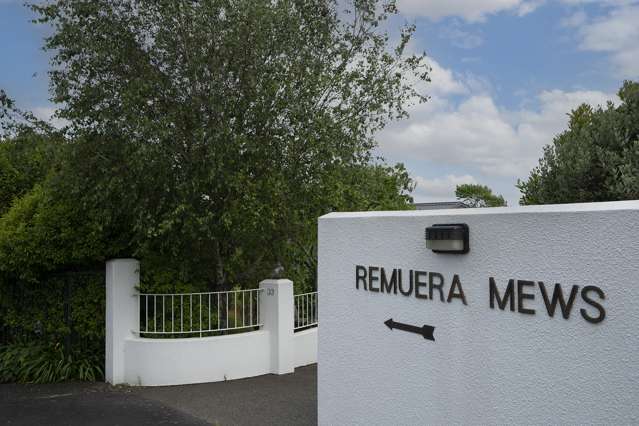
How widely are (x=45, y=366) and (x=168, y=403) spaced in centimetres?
282

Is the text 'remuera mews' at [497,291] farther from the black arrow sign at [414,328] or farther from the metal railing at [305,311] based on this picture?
the metal railing at [305,311]

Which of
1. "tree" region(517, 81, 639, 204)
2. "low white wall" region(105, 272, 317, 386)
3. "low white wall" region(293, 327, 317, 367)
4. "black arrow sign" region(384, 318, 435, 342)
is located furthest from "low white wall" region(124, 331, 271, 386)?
"tree" region(517, 81, 639, 204)

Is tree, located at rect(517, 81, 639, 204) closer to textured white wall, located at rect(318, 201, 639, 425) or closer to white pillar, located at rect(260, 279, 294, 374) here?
textured white wall, located at rect(318, 201, 639, 425)

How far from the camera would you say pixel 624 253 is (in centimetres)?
362

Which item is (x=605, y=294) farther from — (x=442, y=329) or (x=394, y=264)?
(x=394, y=264)

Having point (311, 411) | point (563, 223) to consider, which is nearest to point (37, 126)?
point (311, 411)

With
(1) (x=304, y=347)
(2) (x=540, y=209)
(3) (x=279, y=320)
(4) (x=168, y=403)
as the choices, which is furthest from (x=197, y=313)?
(2) (x=540, y=209)

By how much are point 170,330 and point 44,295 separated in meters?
2.29

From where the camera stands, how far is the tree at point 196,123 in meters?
A: 8.63

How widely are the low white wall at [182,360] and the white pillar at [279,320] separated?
63 cm

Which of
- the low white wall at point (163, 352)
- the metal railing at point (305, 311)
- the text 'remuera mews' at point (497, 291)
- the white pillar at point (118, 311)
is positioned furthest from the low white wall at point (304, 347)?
the text 'remuera mews' at point (497, 291)

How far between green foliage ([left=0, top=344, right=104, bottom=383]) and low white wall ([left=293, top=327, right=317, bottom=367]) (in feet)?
10.3

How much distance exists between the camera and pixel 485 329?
4.41m

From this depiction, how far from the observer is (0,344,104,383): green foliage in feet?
31.0
